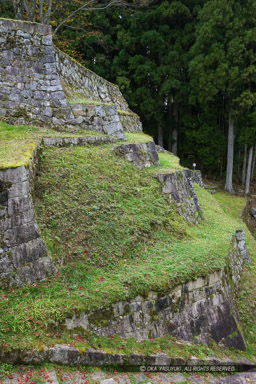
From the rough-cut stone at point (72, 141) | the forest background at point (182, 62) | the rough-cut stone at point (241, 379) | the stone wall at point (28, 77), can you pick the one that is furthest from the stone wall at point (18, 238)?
the forest background at point (182, 62)

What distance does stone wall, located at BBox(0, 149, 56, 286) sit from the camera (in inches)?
161

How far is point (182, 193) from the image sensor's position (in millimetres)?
7480

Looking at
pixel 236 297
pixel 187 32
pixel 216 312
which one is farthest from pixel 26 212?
pixel 187 32

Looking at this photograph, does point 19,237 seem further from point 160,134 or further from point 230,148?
point 160,134

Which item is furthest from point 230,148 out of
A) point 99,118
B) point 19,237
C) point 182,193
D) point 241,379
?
point 19,237

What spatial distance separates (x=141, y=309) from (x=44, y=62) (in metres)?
6.74

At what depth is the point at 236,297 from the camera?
637cm

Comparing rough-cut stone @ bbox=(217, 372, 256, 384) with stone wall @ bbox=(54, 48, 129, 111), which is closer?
rough-cut stone @ bbox=(217, 372, 256, 384)

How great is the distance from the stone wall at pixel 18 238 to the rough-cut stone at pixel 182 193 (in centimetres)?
377

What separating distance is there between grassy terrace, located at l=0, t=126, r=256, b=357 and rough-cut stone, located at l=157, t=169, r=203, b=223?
28 centimetres

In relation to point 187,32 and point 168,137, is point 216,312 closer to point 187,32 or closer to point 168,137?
point 168,137

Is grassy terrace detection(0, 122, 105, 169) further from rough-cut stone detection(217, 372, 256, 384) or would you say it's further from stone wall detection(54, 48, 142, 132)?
rough-cut stone detection(217, 372, 256, 384)

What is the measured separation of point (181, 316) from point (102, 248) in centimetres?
182

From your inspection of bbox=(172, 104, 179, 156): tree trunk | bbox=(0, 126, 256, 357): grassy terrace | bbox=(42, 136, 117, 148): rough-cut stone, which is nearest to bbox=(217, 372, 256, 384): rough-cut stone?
bbox=(0, 126, 256, 357): grassy terrace
